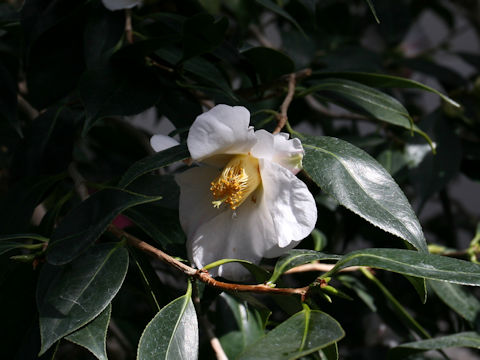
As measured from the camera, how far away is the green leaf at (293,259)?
56cm

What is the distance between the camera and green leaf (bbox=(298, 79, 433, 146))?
752mm

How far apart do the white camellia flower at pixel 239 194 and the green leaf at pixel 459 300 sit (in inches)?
17.1

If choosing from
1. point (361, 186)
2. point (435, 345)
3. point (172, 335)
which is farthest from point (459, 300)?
point (172, 335)

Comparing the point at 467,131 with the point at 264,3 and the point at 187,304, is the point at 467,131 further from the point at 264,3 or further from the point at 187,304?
the point at 187,304

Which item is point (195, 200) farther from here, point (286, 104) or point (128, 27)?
point (128, 27)

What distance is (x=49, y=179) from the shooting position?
802 millimetres

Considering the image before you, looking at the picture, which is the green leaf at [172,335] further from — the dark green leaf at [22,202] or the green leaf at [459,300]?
the green leaf at [459,300]

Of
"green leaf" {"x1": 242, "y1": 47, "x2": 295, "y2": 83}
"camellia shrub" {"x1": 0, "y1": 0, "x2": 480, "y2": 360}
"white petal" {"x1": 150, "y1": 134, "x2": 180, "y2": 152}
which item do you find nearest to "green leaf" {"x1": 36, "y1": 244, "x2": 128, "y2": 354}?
"camellia shrub" {"x1": 0, "y1": 0, "x2": 480, "y2": 360}

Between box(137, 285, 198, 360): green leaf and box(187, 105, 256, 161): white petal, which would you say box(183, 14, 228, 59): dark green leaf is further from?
box(137, 285, 198, 360): green leaf

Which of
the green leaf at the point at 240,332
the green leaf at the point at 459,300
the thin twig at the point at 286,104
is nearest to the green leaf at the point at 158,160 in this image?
the thin twig at the point at 286,104

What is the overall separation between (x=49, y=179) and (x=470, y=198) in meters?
2.83

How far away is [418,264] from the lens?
1.69 ft

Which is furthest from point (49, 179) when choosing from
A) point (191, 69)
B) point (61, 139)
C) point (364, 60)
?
point (364, 60)

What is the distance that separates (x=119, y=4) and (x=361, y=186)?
444 millimetres
